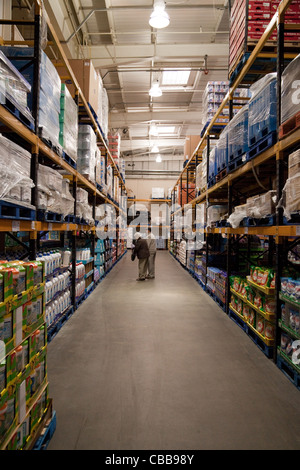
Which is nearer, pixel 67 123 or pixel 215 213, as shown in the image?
pixel 67 123

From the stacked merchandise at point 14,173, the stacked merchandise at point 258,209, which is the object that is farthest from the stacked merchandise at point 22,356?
the stacked merchandise at point 258,209

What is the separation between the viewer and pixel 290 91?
3.06m

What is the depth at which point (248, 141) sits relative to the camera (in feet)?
13.6

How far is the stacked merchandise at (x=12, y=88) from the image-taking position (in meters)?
2.47

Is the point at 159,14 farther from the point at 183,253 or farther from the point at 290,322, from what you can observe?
the point at 183,253

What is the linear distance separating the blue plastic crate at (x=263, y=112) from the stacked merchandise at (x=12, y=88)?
8.82 feet

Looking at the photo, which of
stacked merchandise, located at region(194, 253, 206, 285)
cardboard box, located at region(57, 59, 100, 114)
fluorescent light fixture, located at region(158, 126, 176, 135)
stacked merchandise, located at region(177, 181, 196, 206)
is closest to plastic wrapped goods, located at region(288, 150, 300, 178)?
cardboard box, located at region(57, 59, 100, 114)

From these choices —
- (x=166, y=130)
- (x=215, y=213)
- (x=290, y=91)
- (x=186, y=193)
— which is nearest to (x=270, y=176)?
(x=215, y=213)

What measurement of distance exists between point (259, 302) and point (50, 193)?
3.03 metres

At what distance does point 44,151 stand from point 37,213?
75 centimetres

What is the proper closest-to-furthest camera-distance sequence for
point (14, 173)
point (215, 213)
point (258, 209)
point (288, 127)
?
point (14, 173) < point (288, 127) < point (258, 209) < point (215, 213)

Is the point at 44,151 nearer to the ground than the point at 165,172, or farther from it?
nearer to the ground

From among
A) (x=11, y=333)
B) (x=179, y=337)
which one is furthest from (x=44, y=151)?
(x=179, y=337)
